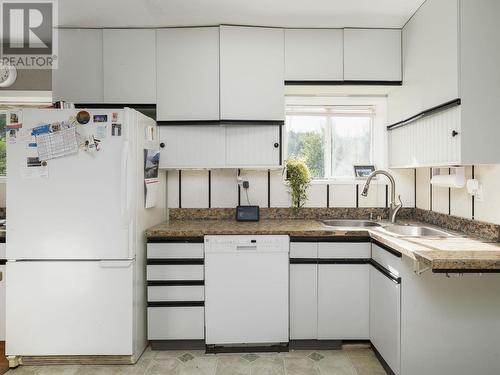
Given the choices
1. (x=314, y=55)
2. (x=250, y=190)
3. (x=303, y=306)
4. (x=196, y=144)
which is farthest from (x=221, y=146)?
(x=303, y=306)

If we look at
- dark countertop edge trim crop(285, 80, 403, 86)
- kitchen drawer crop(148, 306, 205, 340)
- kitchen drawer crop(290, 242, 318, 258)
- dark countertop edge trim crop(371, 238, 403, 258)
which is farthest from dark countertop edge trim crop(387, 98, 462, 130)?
kitchen drawer crop(148, 306, 205, 340)

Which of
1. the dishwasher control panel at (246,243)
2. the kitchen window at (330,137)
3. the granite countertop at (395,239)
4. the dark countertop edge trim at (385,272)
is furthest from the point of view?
the kitchen window at (330,137)

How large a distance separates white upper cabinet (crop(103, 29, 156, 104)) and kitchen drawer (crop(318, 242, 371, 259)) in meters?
1.78

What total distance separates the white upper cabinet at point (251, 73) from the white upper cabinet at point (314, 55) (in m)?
0.07

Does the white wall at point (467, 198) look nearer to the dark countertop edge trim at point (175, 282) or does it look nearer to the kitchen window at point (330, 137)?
the kitchen window at point (330, 137)

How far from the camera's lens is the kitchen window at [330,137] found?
3166 millimetres

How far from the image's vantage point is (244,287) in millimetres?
2428

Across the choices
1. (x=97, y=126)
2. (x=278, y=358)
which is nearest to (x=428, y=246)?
(x=278, y=358)

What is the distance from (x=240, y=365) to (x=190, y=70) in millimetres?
2226

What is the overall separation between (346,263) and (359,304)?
32cm

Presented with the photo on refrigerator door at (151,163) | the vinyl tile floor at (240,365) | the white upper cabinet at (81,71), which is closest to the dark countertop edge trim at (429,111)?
the vinyl tile floor at (240,365)

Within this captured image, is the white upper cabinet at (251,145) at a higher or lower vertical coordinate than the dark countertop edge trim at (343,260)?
higher

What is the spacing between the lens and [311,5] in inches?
93.4

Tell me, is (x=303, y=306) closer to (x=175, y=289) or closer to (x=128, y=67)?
(x=175, y=289)
